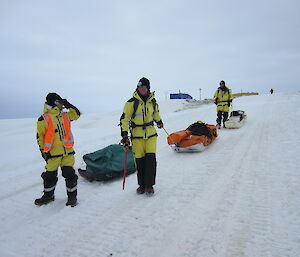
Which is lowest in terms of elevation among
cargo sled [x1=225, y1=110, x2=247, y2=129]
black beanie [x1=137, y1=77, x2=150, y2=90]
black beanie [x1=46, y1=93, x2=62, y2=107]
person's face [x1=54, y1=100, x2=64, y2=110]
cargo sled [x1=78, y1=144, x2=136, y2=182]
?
cargo sled [x1=78, y1=144, x2=136, y2=182]

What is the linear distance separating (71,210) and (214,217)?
2.38 metres

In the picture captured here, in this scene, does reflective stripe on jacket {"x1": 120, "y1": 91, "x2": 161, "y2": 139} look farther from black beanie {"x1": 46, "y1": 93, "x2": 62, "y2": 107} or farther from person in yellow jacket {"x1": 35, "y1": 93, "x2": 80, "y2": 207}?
black beanie {"x1": 46, "y1": 93, "x2": 62, "y2": 107}

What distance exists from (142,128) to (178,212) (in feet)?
5.26

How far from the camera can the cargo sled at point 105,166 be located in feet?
16.2

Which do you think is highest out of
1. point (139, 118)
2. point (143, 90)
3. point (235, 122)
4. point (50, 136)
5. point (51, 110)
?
point (143, 90)

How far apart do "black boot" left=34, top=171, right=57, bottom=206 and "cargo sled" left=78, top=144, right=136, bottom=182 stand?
100 centimetres

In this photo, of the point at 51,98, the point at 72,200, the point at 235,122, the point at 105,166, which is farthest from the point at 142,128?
the point at 235,122

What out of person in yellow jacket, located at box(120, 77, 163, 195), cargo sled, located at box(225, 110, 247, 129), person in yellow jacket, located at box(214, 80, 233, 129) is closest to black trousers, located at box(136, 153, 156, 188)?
person in yellow jacket, located at box(120, 77, 163, 195)

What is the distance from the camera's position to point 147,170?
4.23 metres

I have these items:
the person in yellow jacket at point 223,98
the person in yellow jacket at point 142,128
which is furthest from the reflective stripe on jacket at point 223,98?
the person in yellow jacket at point 142,128

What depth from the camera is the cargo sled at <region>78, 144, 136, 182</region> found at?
4930 mm

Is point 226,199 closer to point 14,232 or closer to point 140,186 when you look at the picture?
point 140,186

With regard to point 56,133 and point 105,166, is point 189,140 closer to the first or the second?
point 105,166

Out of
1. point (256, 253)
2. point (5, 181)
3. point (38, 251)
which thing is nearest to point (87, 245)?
point (38, 251)
